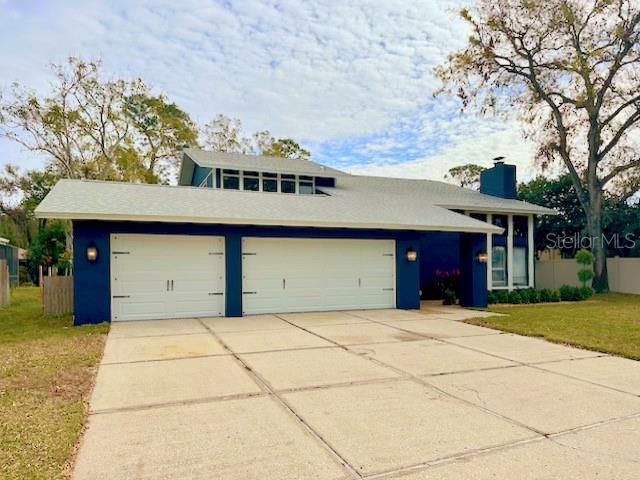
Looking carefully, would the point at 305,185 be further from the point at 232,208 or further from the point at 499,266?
the point at 499,266

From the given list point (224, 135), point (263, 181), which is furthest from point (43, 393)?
point (224, 135)

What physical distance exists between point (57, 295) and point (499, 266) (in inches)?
570

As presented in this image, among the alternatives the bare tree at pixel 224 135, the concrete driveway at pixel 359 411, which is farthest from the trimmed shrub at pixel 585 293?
the bare tree at pixel 224 135

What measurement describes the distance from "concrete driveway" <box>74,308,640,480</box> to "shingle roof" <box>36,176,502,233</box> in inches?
122

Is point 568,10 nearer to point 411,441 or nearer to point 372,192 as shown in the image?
Result: point 372,192

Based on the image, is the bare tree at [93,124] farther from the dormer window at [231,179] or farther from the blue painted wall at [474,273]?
the blue painted wall at [474,273]

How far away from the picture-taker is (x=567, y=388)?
5.05 metres

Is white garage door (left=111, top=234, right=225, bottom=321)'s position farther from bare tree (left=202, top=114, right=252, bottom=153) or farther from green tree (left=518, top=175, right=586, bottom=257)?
bare tree (left=202, top=114, right=252, bottom=153)

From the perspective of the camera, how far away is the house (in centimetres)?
967

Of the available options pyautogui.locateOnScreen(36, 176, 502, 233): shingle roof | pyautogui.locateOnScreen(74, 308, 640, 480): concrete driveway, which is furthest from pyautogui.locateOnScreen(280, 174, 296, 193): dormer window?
pyautogui.locateOnScreen(74, 308, 640, 480): concrete driveway

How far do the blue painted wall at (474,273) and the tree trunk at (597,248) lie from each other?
9.06 m

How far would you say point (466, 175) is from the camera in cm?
4394

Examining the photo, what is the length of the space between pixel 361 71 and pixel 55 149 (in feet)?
60.4

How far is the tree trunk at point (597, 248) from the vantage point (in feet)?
63.2
